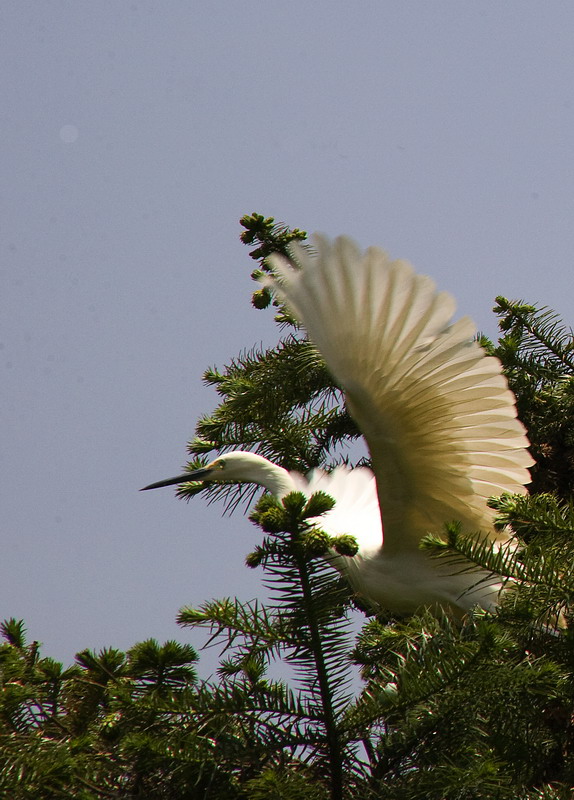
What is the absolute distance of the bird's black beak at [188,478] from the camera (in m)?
→ 3.32

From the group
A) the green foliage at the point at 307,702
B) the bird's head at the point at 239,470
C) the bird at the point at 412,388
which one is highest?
the bird's head at the point at 239,470

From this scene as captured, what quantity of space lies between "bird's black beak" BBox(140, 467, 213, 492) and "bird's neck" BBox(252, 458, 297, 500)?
19 centimetres

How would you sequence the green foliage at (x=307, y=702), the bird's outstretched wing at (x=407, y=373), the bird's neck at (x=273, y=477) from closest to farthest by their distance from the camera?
the green foliage at (x=307, y=702) < the bird's outstretched wing at (x=407, y=373) < the bird's neck at (x=273, y=477)

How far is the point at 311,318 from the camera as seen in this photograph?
103 inches

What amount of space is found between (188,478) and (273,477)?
367 mm

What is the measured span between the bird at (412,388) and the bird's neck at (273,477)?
1.46ft

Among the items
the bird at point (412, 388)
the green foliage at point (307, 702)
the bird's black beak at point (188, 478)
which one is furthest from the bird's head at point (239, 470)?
the green foliage at point (307, 702)

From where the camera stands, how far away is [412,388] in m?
2.63

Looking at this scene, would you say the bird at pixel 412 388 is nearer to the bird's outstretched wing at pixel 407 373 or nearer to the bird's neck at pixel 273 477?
the bird's outstretched wing at pixel 407 373

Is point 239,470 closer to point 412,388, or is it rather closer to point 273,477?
point 273,477

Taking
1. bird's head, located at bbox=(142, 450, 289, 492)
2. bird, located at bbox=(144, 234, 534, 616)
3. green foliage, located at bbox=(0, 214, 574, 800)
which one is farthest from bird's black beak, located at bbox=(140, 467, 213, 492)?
green foliage, located at bbox=(0, 214, 574, 800)

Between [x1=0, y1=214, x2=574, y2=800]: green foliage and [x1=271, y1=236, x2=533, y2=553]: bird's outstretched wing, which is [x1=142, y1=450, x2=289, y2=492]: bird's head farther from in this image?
[x1=0, y1=214, x2=574, y2=800]: green foliage

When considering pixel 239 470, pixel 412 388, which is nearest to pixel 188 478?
pixel 239 470

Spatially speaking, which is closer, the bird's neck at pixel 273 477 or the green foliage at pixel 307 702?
the green foliage at pixel 307 702
